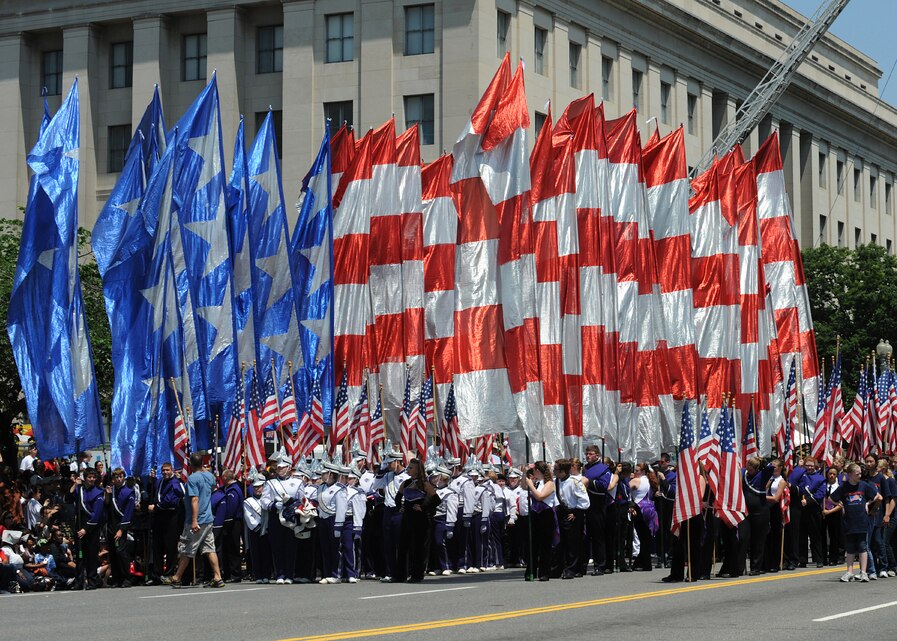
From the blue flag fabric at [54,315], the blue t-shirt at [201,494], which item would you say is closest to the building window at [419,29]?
the blue flag fabric at [54,315]

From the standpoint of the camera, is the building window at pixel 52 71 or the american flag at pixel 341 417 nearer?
the american flag at pixel 341 417

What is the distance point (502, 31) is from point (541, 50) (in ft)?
9.85

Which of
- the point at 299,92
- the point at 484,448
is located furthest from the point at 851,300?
the point at 484,448

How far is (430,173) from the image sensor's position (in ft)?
Answer: 106

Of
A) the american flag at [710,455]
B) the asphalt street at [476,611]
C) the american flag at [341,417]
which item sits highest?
the american flag at [341,417]

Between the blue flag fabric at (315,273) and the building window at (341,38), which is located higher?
the building window at (341,38)

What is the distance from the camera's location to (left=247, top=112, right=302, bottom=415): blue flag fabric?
3152 centimetres

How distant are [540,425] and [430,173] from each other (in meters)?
8.21

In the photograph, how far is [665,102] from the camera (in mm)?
67875

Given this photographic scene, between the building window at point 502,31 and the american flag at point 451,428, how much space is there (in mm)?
29006

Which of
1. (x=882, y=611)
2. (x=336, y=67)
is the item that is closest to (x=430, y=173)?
(x=882, y=611)

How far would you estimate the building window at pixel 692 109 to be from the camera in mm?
70188

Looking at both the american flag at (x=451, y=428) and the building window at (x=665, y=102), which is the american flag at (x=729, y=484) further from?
the building window at (x=665, y=102)

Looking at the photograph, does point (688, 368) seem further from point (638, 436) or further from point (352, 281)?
point (352, 281)
